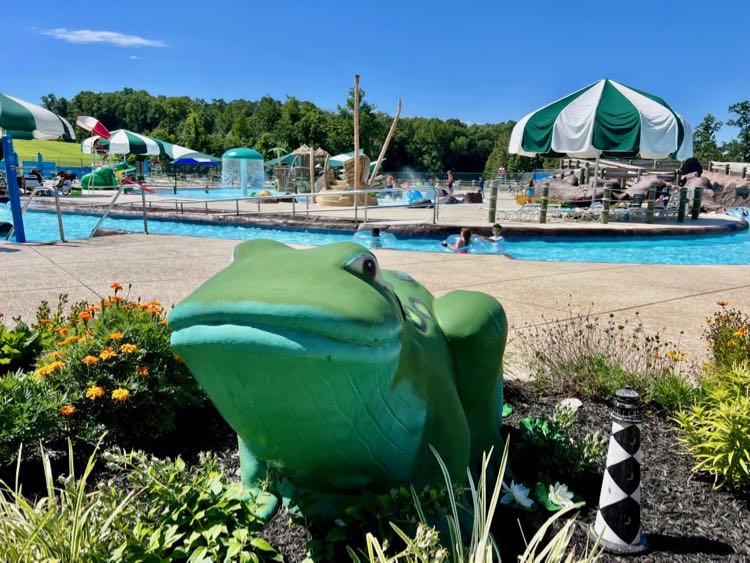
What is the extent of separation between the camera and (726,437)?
2.89m

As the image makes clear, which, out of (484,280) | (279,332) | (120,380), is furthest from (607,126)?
(279,332)

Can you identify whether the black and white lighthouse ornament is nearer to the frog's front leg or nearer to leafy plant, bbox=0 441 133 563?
the frog's front leg

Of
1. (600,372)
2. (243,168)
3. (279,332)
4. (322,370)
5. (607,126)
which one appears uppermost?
(607,126)

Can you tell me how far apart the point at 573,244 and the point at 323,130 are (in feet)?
166

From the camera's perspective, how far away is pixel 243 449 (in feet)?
7.67

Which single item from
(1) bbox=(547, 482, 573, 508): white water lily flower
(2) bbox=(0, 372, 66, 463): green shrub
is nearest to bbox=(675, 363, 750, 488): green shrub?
(1) bbox=(547, 482, 573, 508): white water lily flower

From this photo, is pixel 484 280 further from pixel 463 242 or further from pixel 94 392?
pixel 94 392

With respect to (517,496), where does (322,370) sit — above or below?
above

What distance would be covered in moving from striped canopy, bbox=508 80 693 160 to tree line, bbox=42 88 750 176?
110 feet

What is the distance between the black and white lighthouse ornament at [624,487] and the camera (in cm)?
247

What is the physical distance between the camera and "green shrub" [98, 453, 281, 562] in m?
1.96

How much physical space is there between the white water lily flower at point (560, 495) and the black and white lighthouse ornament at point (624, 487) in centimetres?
21

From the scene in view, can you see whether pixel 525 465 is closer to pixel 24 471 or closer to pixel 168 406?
pixel 168 406

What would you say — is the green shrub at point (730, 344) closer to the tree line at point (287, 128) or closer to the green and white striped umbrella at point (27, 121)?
the green and white striped umbrella at point (27, 121)
